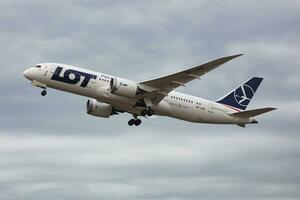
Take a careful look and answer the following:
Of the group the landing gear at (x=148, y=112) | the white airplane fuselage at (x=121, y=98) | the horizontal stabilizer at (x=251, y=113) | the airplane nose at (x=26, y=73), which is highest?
the airplane nose at (x=26, y=73)

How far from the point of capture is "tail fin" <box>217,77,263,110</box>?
9625 centimetres

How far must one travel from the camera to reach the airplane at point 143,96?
284 ft

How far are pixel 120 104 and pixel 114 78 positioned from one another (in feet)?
10.0

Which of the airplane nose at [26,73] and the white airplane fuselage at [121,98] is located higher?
the airplane nose at [26,73]

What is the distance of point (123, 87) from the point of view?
87938 mm

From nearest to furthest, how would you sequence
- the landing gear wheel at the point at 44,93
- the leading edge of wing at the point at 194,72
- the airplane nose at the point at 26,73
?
the leading edge of wing at the point at 194,72
the landing gear wheel at the point at 44,93
the airplane nose at the point at 26,73

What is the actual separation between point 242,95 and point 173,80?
12811 mm

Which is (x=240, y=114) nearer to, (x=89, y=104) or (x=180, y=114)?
(x=180, y=114)

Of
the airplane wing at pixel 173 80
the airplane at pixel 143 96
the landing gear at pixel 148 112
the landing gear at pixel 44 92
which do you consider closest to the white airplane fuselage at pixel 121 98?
the airplane at pixel 143 96

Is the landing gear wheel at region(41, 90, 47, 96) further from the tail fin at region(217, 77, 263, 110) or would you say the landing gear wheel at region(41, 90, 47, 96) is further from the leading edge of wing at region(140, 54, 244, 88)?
the tail fin at region(217, 77, 263, 110)

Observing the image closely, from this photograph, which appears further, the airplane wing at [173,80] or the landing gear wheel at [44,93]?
the landing gear wheel at [44,93]

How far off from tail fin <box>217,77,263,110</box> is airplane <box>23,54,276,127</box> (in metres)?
0.12

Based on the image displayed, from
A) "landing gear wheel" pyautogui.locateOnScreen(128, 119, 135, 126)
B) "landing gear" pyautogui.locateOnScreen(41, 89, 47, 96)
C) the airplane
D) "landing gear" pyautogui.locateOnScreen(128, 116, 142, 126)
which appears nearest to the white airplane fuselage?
the airplane

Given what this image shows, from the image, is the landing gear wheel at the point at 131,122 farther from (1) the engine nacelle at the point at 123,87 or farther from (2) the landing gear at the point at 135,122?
(1) the engine nacelle at the point at 123,87
